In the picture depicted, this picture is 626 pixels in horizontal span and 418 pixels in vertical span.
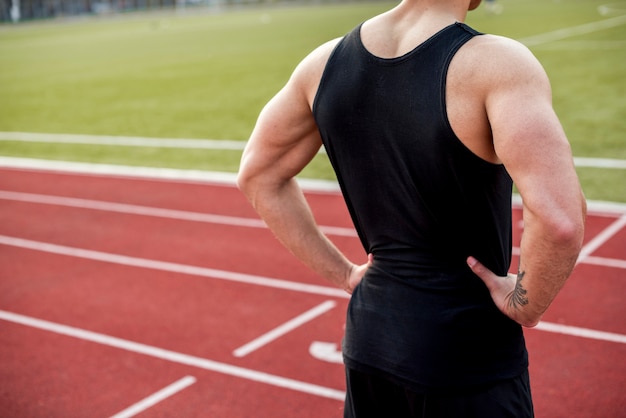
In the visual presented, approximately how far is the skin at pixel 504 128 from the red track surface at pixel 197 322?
2.79 metres

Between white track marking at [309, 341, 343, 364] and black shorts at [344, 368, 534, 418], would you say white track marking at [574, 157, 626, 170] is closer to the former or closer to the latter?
white track marking at [309, 341, 343, 364]

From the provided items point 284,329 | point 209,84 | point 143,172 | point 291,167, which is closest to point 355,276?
point 291,167

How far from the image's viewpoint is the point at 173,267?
7.30 metres

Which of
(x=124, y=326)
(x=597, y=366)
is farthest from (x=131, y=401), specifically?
(x=597, y=366)

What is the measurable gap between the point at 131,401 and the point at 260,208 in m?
2.81

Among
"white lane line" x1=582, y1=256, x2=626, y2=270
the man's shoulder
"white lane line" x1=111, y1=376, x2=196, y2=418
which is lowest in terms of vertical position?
"white lane line" x1=111, y1=376, x2=196, y2=418

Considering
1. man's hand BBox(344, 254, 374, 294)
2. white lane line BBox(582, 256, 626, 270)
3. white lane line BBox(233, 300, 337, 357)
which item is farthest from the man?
white lane line BBox(582, 256, 626, 270)

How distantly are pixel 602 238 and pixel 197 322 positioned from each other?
3634 mm

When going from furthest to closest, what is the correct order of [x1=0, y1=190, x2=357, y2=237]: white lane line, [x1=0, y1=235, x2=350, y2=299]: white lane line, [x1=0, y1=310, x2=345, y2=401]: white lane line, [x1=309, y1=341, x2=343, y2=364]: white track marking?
[x1=0, y1=190, x2=357, y2=237]: white lane line < [x1=0, y1=235, x2=350, y2=299]: white lane line < [x1=309, y1=341, x2=343, y2=364]: white track marking < [x1=0, y1=310, x2=345, y2=401]: white lane line

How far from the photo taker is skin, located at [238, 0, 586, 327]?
1.73 metres

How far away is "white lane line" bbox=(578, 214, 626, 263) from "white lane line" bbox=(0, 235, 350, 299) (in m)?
2.14

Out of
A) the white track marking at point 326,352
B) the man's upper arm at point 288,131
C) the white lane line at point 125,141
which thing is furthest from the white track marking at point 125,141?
the man's upper arm at point 288,131

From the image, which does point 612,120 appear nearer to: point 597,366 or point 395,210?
point 597,366

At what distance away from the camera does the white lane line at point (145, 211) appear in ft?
26.8
